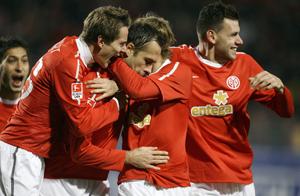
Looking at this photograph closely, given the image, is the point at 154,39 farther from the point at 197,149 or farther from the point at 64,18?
the point at 64,18

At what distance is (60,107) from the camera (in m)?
4.19

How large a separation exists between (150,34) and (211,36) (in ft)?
2.93

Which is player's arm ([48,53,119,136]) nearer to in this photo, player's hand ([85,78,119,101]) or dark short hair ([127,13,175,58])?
player's hand ([85,78,119,101])

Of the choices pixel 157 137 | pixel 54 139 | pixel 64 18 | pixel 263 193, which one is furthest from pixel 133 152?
pixel 64 18

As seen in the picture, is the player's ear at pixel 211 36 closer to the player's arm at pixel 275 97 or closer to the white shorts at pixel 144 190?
the player's arm at pixel 275 97

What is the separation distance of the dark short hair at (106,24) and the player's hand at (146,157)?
70 cm

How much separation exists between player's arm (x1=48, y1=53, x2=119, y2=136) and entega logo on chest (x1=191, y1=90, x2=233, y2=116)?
976mm

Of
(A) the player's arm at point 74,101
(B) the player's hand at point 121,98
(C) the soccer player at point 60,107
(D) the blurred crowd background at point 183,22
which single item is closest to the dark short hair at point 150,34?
(C) the soccer player at point 60,107

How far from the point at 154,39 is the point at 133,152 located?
0.72 metres

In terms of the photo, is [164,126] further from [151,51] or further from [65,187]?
[65,187]

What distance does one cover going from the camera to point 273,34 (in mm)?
12422

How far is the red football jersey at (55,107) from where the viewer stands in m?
3.99

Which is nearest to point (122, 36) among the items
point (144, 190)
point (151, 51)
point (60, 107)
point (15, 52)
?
point (151, 51)

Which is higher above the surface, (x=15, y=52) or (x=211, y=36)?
(x=211, y=36)
